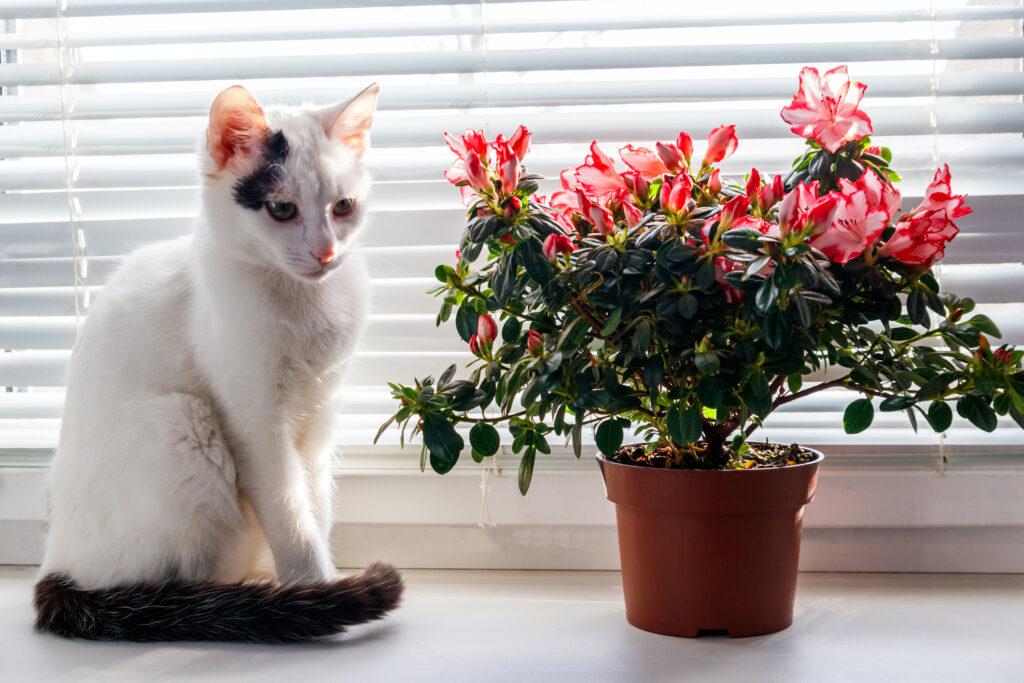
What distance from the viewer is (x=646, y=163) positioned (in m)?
0.99

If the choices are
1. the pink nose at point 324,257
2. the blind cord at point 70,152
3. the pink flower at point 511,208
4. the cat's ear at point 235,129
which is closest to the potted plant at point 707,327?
the pink flower at point 511,208

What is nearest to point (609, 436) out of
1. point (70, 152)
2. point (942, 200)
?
point (942, 200)

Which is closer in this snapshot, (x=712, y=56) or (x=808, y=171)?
(x=808, y=171)

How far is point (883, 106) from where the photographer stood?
49.8 inches

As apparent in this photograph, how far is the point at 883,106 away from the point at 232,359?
3.37ft

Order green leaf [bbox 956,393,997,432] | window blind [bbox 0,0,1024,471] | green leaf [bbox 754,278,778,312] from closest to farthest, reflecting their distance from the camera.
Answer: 1. green leaf [bbox 754,278,778,312]
2. green leaf [bbox 956,393,997,432]
3. window blind [bbox 0,0,1024,471]

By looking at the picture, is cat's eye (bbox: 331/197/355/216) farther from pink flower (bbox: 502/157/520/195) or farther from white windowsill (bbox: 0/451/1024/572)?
white windowsill (bbox: 0/451/1024/572)

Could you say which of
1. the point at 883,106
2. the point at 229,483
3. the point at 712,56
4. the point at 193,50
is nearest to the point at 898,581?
the point at 883,106

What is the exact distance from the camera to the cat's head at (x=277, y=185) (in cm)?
99

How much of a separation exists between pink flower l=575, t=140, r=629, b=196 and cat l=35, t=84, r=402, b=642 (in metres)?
0.30

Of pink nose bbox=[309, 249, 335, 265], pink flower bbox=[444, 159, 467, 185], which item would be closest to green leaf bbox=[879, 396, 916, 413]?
pink flower bbox=[444, 159, 467, 185]

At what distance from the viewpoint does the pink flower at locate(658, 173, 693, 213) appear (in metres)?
0.90

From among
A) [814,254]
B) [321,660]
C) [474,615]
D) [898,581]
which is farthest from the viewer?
[898,581]

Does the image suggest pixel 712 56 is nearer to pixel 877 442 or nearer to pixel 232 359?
pixel 877 442
